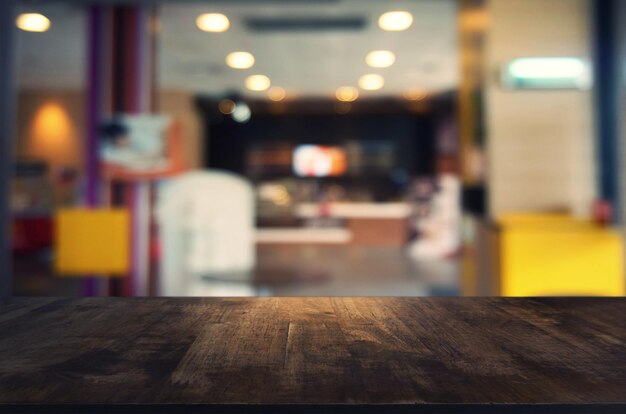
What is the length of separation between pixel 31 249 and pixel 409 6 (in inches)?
279

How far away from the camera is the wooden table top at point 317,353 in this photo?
2.17 feet

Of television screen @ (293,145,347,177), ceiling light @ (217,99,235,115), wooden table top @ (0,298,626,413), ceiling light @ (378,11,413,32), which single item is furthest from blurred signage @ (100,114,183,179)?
television screen @ (293,145,347,177)

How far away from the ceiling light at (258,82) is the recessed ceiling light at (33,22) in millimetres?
3277

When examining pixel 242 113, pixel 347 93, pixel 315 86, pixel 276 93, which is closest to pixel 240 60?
pixel 315 86

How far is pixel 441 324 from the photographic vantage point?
3.46 ft

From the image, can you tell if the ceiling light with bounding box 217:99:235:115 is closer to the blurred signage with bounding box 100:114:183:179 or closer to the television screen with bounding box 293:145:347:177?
the television screen with bounding box 293:145:347:177

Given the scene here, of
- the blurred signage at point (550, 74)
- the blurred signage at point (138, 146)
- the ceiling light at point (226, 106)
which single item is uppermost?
the ceiling light at point (226, 106)

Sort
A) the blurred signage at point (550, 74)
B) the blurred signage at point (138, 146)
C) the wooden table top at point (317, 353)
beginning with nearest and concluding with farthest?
1. the wooden table top at point (317, 353)
2. the blurred signage at point (550, 74)
3. the blurred signage at point (138, 146)

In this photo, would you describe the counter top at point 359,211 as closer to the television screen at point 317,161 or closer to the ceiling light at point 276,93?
the television screen at point 317,161

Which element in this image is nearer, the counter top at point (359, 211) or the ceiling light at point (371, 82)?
the ceiling light at point (371, 82)

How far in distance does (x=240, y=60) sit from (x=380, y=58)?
1.90m

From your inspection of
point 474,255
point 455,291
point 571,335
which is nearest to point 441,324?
point 571,335

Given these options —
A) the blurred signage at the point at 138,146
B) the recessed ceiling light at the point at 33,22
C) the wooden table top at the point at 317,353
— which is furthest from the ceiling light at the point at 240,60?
the wooden table top at the point at 317,353

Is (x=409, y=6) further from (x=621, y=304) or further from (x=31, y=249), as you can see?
(x=31, y=249)
